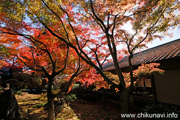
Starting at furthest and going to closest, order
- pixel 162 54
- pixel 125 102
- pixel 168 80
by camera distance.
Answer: pixel 162 54
pixel 168 80
pixel 125 102

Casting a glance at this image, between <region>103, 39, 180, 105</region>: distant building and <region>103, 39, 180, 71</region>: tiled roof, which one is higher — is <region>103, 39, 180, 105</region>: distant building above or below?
below

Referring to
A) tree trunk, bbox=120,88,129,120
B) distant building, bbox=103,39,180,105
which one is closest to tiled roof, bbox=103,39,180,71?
distant building, bbox=103,39,180,105

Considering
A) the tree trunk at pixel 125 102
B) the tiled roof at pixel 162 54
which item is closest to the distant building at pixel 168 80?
the tiled roof at pixel 162 54

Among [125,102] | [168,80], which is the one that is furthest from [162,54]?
[125,102]

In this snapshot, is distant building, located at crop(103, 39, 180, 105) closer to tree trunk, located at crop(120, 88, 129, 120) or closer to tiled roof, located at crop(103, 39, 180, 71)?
tiled roof, located at crop(103, 39, 180, 71)

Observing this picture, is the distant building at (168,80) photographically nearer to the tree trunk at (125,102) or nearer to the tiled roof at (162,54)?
the tiled roof at (162,54)

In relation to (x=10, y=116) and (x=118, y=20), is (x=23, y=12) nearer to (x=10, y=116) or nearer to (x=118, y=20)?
(x=118, y=20)

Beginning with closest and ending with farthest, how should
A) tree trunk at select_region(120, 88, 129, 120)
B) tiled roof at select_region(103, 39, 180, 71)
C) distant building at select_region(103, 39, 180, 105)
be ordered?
1. tree trunk at select_region(120, 88, 129, 120)
2. distant building at select_region(103, 39, 180, 105)
3. tiled roof at select_region(103, 39, 180, 71)

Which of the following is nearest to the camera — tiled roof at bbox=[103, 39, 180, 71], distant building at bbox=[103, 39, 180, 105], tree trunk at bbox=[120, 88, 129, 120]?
tree trunk at bbox=[120, 88, 129, 120]

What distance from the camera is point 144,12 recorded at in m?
4.72

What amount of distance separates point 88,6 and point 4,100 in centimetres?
676

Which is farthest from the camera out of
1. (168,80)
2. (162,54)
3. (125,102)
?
(162,54)

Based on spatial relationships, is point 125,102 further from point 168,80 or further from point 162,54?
point 162,54

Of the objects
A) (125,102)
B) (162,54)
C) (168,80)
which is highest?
(162,54)
